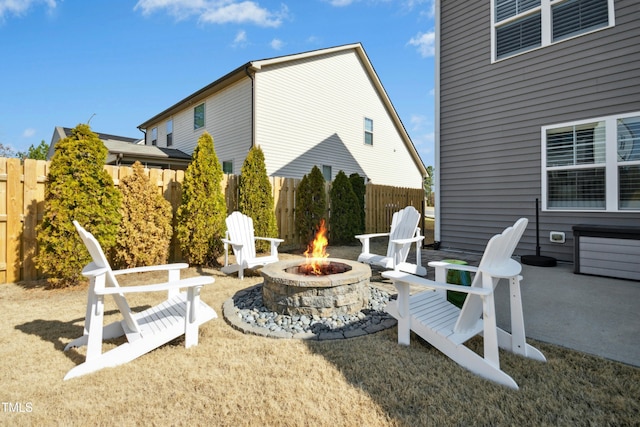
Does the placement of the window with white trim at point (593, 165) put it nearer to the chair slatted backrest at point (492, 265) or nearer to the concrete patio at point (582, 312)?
the concrete patio at point (582, 312)

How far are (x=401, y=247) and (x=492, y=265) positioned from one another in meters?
2.46

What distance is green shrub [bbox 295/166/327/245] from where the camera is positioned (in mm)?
8445

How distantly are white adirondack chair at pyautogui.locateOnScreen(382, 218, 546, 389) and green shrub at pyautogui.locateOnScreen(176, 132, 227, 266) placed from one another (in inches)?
169

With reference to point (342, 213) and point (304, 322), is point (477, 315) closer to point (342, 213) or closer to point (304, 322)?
point (304, 322)

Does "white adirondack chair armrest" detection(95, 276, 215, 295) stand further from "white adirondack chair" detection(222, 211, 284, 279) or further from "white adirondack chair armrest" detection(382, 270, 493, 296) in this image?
"white adirondack chair" detection(222, 211, 284, 279)

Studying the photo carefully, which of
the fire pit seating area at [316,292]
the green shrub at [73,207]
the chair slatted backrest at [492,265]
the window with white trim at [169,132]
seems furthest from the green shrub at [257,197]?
the window with white trim at [169,132]

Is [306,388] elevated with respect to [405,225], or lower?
lower

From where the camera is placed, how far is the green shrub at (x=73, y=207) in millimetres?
4332

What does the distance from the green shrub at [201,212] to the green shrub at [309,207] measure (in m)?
2.76

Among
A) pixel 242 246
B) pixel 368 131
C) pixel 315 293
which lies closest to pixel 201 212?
pixel 242 246

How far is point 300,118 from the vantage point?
11.6 m

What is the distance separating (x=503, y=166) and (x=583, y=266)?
2393 mm

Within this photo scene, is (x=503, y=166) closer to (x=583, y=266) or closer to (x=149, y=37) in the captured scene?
(x=583, y=266)

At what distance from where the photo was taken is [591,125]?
5297 mm
